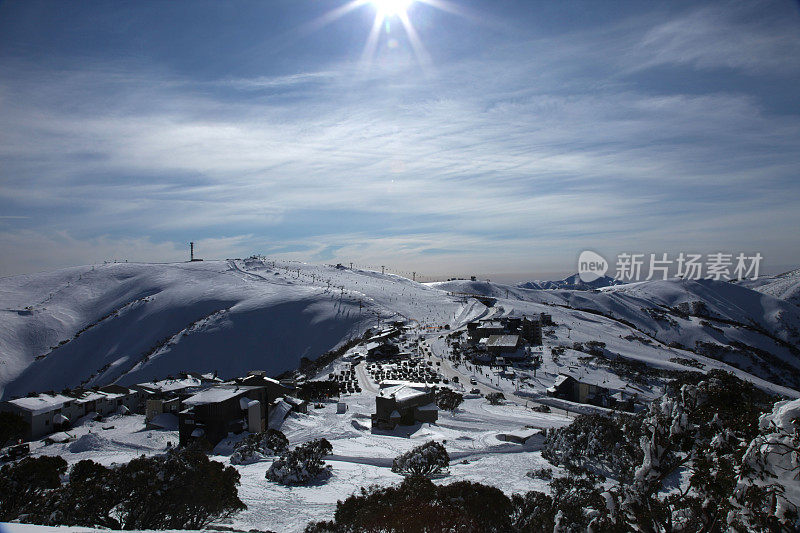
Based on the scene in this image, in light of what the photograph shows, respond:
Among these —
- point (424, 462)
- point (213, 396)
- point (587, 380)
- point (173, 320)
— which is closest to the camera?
point (424, 462)

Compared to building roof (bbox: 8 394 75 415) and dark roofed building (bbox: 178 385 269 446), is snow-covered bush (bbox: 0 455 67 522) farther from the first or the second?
building roof (bbox: 8 394 75 415)

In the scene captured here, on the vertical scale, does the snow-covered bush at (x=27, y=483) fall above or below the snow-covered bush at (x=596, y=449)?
above

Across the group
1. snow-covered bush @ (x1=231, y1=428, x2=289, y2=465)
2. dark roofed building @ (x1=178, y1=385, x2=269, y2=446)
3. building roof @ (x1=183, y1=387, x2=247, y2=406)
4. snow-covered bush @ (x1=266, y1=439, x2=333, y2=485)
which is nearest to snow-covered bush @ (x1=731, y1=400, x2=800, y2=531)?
snow-covered bush @ (x1=266, y1=439, x2=333, y2=485)

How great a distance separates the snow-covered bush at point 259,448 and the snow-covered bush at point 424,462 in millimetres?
7750

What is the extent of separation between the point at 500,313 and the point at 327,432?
74.4 meters

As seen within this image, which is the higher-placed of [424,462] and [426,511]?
[426,511]

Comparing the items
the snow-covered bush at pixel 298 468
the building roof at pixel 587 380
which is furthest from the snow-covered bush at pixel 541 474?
the building roof at pixel 587 380

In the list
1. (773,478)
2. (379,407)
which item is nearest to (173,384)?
(379,407)

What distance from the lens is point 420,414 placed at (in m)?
35.2

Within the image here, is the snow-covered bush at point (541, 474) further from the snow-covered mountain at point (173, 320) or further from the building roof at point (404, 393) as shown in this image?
the snow-covered mountain at point (173, 320)

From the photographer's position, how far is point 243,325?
9675 cm

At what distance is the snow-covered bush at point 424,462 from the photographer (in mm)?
21828

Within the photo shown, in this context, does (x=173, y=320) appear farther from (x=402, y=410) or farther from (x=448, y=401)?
(x=402, y=410)

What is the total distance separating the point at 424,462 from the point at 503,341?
47975 millimetres
